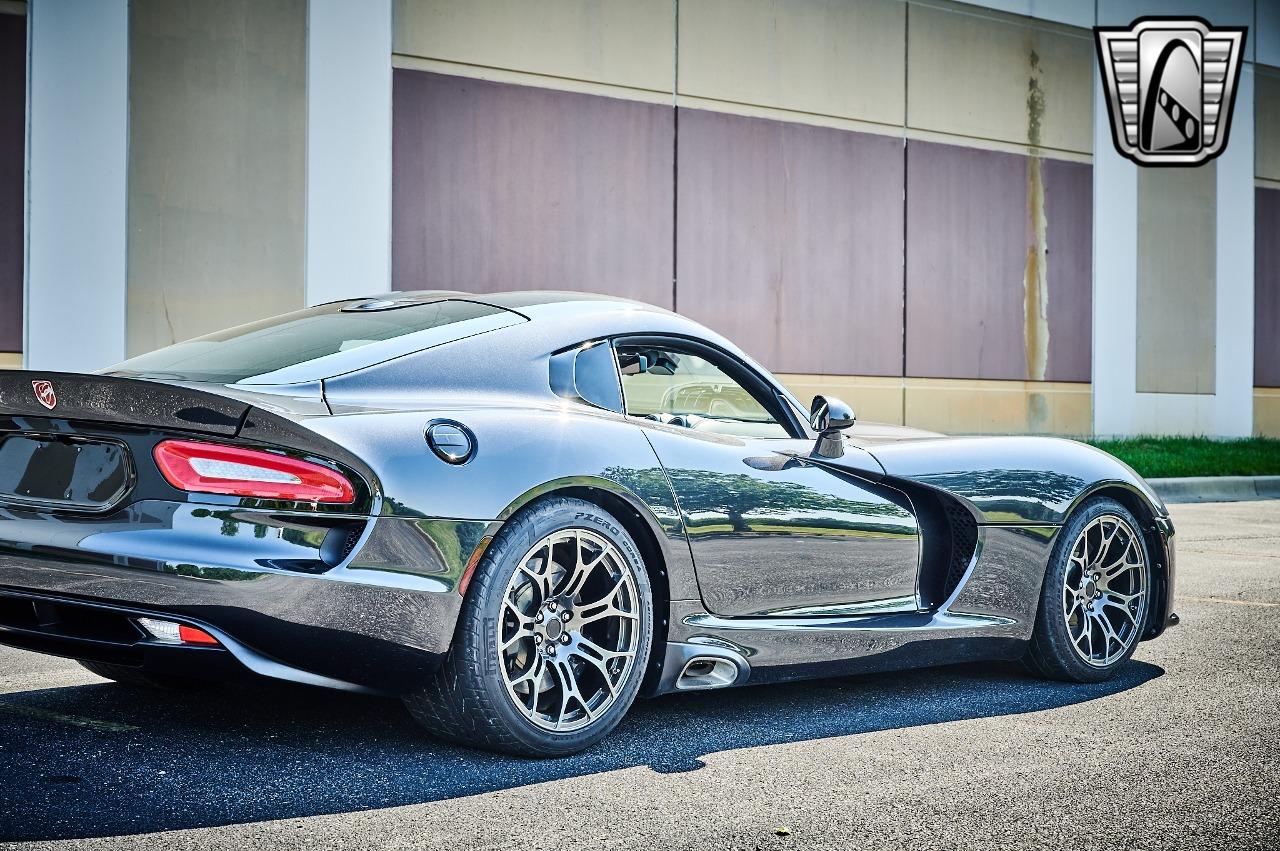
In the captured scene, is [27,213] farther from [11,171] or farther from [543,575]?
[543,575]

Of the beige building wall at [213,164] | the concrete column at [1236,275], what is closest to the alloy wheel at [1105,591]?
the beige building wall at [213,164]

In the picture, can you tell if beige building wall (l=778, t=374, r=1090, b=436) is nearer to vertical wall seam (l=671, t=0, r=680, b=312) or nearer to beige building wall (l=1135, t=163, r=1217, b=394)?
beige building wall (l=1135, t=163, r=1217, b=394)

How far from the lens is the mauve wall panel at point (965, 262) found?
701 inches

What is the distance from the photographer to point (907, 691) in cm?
508

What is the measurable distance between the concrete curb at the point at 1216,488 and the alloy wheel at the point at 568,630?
39.3 ft

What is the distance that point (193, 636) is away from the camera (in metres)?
3.41

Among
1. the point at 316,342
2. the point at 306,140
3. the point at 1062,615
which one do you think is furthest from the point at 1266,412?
the point at 316,342

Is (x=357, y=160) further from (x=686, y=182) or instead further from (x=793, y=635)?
(x=793, y=635)

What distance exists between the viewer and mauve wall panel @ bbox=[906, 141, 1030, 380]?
1780 cm

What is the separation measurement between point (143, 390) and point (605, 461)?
122 cm

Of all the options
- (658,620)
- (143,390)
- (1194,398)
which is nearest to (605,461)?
(658,620)

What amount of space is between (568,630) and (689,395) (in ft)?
3.89

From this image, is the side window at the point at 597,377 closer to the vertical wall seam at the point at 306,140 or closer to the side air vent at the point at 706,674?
the side air vent at the point at 706,674

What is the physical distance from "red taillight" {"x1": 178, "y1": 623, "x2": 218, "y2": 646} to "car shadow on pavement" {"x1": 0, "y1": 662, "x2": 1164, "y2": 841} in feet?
1.18
